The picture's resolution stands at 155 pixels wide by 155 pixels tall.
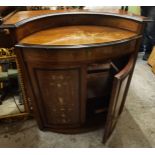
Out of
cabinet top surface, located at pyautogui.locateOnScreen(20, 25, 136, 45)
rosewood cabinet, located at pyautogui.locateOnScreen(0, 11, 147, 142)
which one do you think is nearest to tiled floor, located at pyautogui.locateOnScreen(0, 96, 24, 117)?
rosewood cabinet, located at pyautogui.locateOnScreen(0, 11, 147, 142)

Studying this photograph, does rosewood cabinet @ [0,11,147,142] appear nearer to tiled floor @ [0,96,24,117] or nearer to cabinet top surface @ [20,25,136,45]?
cabinet top surface @ [20,25,136,45]

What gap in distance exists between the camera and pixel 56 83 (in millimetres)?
1275

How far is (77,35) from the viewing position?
134 centimetres

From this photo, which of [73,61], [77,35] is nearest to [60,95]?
[73,61]

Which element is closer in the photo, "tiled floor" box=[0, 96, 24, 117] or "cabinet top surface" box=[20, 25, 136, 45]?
"cabinet top surface" box=[20, 25, 136, 45]

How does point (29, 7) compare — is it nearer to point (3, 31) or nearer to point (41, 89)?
point (3, 31)

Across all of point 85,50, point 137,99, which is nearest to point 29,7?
point 85,50

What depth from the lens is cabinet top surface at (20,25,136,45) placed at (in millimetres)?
1217

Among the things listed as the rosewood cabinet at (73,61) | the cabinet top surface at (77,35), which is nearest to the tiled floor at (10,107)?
the rosewood cabinet at (73,61)

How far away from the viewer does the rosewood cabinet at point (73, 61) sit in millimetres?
1161

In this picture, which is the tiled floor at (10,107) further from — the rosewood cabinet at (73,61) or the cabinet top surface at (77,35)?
the cabinet top surface at (77,35)

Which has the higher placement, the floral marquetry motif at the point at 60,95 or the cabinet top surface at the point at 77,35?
the cabinet top surface at the point at 77,35

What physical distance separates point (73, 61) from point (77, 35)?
255 millimetres
